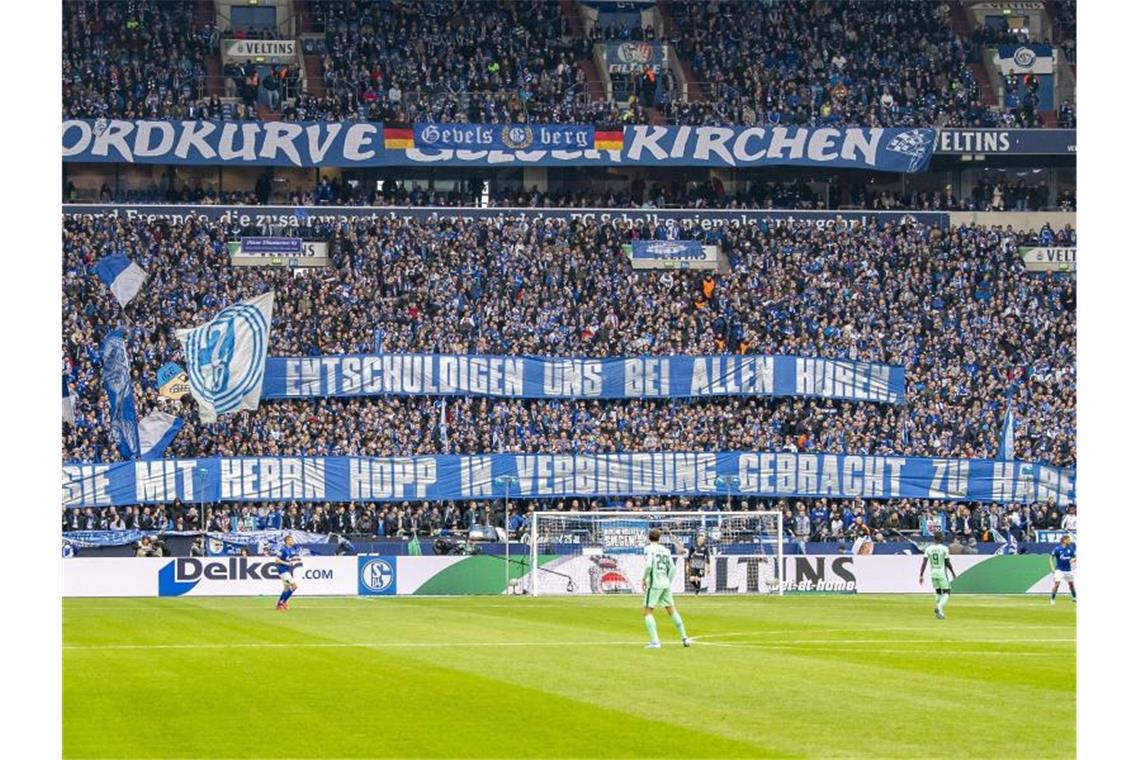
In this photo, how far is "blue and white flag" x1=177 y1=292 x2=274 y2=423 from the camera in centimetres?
5703

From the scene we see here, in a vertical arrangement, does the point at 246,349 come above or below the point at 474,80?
below

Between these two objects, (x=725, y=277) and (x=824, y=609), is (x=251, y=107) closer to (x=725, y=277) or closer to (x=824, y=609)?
(x=725, y=277)

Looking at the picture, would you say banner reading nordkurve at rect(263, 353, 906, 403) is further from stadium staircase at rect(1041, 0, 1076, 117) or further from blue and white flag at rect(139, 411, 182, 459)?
stadium staircase at rect(1041, 0, 1076, 117)

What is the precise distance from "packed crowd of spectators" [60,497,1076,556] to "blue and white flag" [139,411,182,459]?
78.6 inches

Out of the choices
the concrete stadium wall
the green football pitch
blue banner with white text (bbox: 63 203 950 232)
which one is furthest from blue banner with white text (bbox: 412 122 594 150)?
the green football pitch

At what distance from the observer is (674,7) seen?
78062 millimetres

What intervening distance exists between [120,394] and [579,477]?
15.1 meters

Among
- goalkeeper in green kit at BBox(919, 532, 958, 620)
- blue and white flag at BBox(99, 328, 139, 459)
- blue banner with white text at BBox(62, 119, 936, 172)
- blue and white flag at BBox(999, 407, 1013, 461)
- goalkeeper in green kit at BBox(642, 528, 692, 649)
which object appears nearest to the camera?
goalkeeper in green kit at BBox(642, 528, 692, 649)

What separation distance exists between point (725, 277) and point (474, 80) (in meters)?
14.7

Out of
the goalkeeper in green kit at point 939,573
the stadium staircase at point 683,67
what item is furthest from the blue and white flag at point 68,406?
the stadium staircase at point 683,67

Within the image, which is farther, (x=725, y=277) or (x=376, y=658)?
(x=725, y=277)

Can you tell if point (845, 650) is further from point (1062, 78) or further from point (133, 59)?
point (1062, 78)
